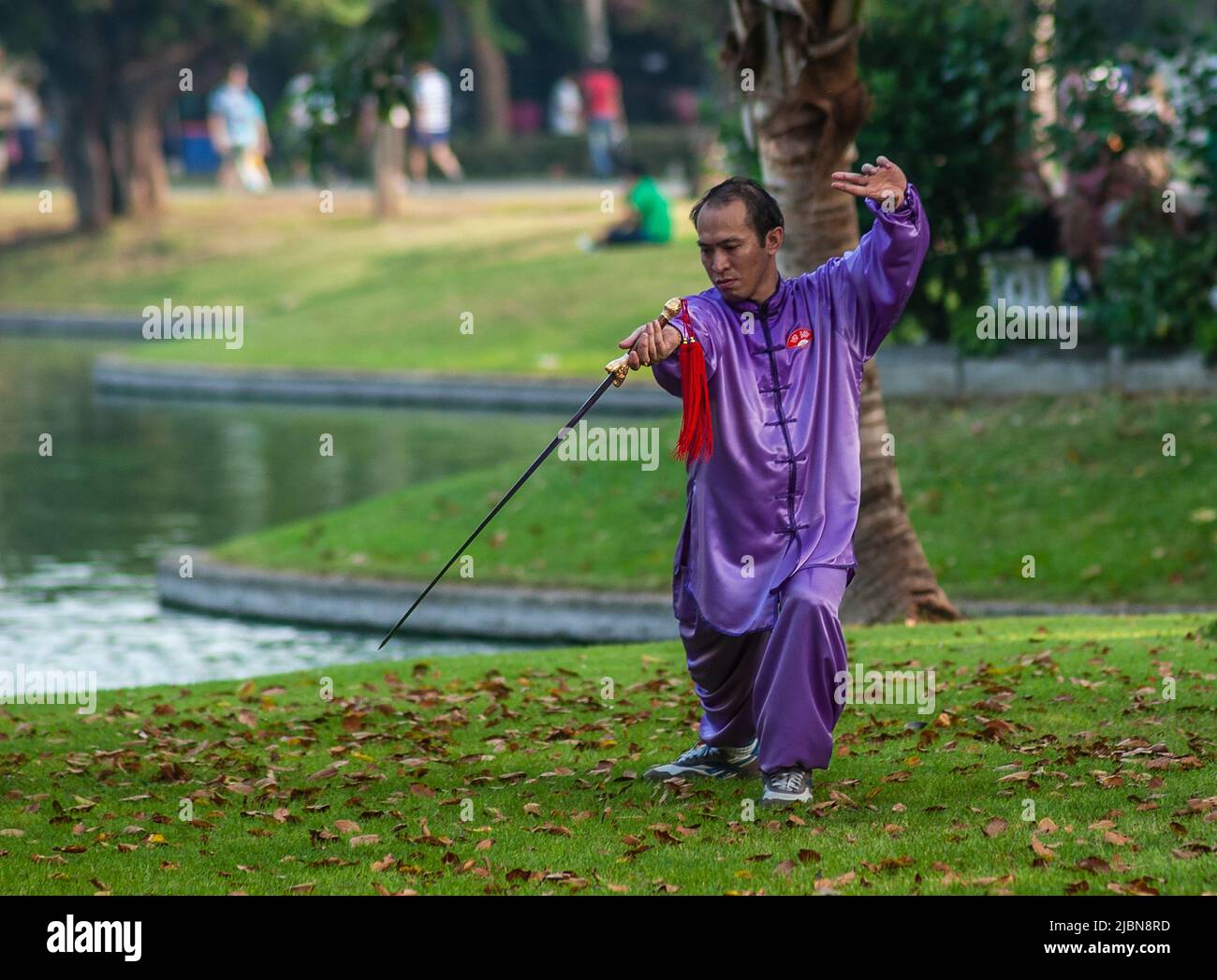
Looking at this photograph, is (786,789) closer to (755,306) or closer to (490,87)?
(755,306)

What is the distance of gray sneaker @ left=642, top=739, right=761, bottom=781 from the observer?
7055mm

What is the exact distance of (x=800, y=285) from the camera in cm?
668

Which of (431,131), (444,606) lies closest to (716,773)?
(444,606)

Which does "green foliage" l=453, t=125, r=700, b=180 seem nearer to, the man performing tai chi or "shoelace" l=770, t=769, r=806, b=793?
the man performing tai chi

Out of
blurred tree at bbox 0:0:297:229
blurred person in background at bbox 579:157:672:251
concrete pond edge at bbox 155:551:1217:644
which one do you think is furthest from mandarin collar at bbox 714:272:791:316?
blurred tree at bbox 0:0:297:229

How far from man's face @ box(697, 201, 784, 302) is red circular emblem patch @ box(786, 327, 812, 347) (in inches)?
7.0

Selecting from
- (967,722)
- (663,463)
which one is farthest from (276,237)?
(967,722)

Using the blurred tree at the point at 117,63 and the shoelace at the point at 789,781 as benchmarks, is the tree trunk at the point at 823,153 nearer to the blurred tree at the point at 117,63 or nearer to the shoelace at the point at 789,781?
the shoelace at the point at 789,781

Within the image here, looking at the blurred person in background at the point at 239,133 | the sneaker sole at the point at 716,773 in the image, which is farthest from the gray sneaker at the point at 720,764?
the blurred person in background at the point at 239,133

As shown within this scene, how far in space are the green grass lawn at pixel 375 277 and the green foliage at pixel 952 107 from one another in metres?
7.10

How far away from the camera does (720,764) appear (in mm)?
7066

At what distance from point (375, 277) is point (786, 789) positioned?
28347mm
